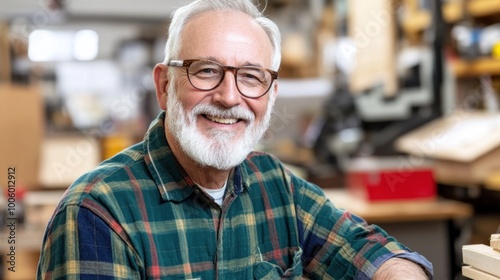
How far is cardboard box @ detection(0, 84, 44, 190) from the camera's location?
385 cm

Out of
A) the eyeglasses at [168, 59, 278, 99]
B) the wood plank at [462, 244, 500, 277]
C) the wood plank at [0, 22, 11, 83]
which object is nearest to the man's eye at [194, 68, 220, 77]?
the eyeglasses at [168, 59, 278, 99]

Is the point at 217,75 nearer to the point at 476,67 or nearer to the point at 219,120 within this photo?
the point at 219,120

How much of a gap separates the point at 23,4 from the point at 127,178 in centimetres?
846

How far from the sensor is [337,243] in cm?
174

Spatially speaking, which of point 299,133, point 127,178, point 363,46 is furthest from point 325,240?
point 299,133

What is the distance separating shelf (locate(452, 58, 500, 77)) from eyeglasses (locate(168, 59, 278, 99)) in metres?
2.55

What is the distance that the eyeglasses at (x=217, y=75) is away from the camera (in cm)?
152

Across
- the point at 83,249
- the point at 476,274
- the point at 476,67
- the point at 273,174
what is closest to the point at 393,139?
the point at 476,67

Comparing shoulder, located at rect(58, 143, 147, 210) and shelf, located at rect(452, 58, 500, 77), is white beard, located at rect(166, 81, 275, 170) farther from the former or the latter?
shelf, located at rect(452, 58, 500, 77)

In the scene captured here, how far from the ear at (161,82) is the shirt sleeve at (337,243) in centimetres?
43

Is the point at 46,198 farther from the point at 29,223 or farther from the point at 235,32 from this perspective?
the point at 235,32

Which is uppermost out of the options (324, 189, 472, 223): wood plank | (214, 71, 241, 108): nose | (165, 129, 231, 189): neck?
(214, 71, 241, 108): nose

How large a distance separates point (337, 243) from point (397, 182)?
2127mm

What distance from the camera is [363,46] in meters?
4.50
